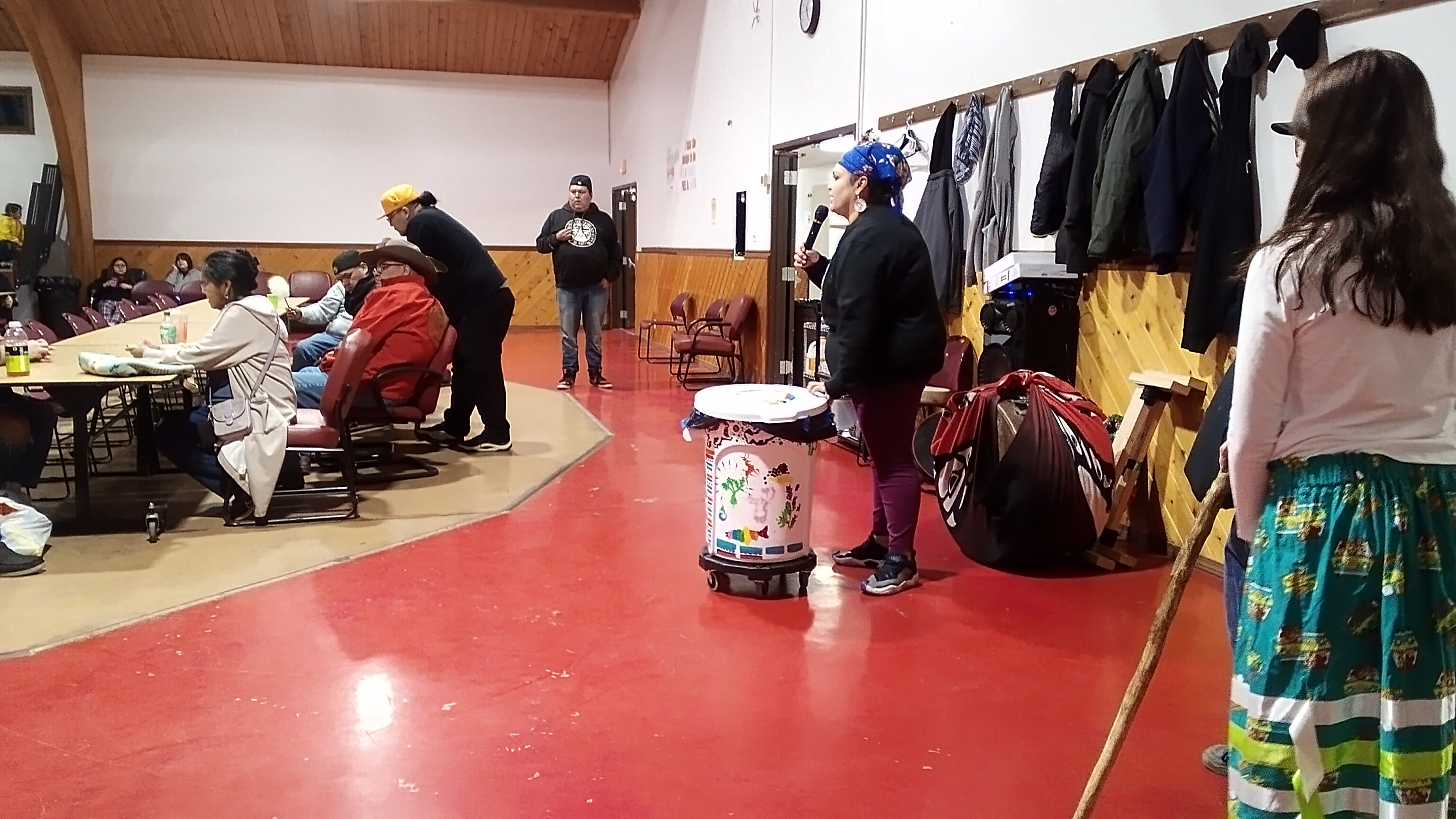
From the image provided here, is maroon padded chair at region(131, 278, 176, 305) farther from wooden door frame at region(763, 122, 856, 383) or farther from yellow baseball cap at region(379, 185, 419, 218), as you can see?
wooden door frame at region(763, 122, 856, 383)

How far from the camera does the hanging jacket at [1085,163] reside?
4.34 m

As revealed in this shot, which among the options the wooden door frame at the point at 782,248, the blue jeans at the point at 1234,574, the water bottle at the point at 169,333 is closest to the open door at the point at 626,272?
the wooden door frame at the point at 782,248

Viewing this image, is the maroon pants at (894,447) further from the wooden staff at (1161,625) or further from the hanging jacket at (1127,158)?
the wooden staff at (1161,625)

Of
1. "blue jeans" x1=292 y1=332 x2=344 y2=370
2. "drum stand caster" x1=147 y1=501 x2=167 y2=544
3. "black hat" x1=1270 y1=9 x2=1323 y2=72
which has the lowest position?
"drum stand caster" x1=147 y1=501 x2=167 y2=544

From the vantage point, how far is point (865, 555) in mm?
4070

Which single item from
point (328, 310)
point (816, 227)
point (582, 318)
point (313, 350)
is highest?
point (816, 227)

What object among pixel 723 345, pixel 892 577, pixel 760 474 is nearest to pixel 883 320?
pixel 760 474

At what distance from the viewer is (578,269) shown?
8.03m

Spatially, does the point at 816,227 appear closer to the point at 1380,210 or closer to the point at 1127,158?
the point at 1127,158

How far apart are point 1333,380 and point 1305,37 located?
2410mm

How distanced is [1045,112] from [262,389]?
365 centimetres

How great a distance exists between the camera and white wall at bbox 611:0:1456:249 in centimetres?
367

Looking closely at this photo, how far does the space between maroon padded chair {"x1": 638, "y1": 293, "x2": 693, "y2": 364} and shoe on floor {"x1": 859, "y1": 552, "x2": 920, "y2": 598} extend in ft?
19.6

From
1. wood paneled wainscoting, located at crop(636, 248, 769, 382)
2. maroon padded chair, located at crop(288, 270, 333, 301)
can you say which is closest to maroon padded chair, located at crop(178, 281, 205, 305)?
maroon padded chair, located at crop(288, 270, 333, 301)
